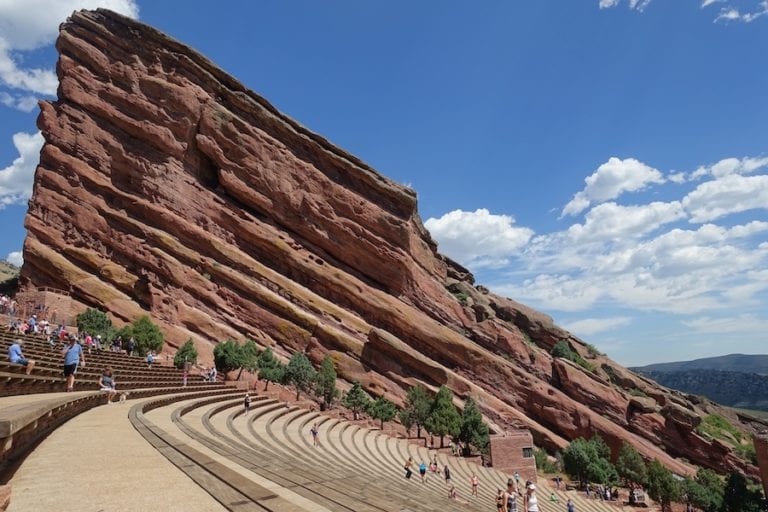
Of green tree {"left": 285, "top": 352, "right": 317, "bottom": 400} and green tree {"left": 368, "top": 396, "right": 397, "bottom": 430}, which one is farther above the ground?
green tree {"left": 285, "top": 352, "right": 317, "bottom": 400}

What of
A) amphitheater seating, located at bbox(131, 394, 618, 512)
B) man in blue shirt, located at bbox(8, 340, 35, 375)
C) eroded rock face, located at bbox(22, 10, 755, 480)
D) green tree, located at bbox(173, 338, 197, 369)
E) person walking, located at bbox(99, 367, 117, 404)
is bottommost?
amphitheater seating, located at bbox(131, 394, 618, 512)

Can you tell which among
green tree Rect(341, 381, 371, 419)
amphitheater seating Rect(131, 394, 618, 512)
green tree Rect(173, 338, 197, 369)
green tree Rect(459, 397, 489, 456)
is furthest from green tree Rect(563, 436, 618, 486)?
green tree Rect(173, 338, 197, 369)

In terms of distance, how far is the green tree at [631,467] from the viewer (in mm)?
40812

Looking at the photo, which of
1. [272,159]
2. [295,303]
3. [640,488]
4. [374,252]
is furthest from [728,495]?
[272,159]

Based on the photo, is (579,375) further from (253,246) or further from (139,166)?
(139,166)

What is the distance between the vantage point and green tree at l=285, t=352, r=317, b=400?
38219mm

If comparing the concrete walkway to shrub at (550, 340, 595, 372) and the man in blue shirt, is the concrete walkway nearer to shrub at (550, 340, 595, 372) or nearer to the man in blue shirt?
the man in blue shirt

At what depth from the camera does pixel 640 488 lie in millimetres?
42281

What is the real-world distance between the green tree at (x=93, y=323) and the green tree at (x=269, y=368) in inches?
460

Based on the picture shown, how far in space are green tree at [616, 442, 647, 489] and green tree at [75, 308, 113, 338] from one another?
4538 centimetres

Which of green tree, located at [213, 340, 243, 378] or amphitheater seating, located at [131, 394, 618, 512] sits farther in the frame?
green tree, located at [213, 340, 243, 378]

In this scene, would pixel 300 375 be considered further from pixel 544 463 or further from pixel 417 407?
pixel 544 463

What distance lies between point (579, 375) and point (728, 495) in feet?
51.2

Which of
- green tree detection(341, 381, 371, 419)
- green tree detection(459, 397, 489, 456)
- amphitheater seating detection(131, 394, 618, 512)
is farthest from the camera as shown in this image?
green tree detection(341, 381, 371, 419)
